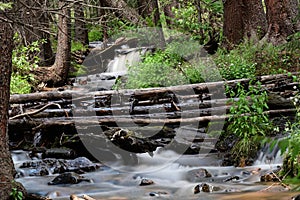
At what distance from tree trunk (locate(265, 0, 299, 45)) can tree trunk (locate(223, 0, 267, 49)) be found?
1141 millimetres

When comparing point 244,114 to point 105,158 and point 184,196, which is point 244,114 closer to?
point 184,196

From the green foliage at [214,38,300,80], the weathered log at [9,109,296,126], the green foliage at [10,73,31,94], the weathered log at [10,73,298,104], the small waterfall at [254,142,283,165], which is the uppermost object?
the green foliage at [214,38,300,80]

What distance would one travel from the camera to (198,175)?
7.73m

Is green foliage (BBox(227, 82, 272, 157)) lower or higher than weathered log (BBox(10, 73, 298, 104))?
lower

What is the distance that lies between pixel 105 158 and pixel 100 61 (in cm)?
1151

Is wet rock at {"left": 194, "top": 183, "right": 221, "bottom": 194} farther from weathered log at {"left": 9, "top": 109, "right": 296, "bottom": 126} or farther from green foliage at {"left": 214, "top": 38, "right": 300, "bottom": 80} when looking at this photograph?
green foliage at {"left": 214, "top": 38, "right": 300, "bottom": 80}

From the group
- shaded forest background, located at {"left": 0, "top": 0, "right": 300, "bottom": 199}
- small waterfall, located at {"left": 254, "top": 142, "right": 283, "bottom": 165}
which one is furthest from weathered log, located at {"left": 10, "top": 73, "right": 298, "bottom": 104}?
small waterfall, located at {"left": 254, "top": 142, "right": 283, "bottom": 165}

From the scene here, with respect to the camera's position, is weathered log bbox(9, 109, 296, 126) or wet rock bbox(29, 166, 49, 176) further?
weathered log bbox(9, 109, 296, 126)

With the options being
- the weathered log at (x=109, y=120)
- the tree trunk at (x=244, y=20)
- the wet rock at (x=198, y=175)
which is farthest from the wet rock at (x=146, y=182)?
the tree trunk at (x=244, y=20)

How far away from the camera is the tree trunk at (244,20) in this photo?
14.5 metres

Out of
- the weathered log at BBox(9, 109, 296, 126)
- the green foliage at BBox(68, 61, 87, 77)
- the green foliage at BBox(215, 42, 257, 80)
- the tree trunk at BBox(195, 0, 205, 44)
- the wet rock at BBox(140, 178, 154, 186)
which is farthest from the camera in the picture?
the green foliage at BBox(68, 61, 87, 77)

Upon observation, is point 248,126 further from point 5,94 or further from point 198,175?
point 5,94

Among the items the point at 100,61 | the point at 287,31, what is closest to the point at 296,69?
the point at 287,31

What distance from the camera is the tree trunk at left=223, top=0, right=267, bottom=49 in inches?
572
